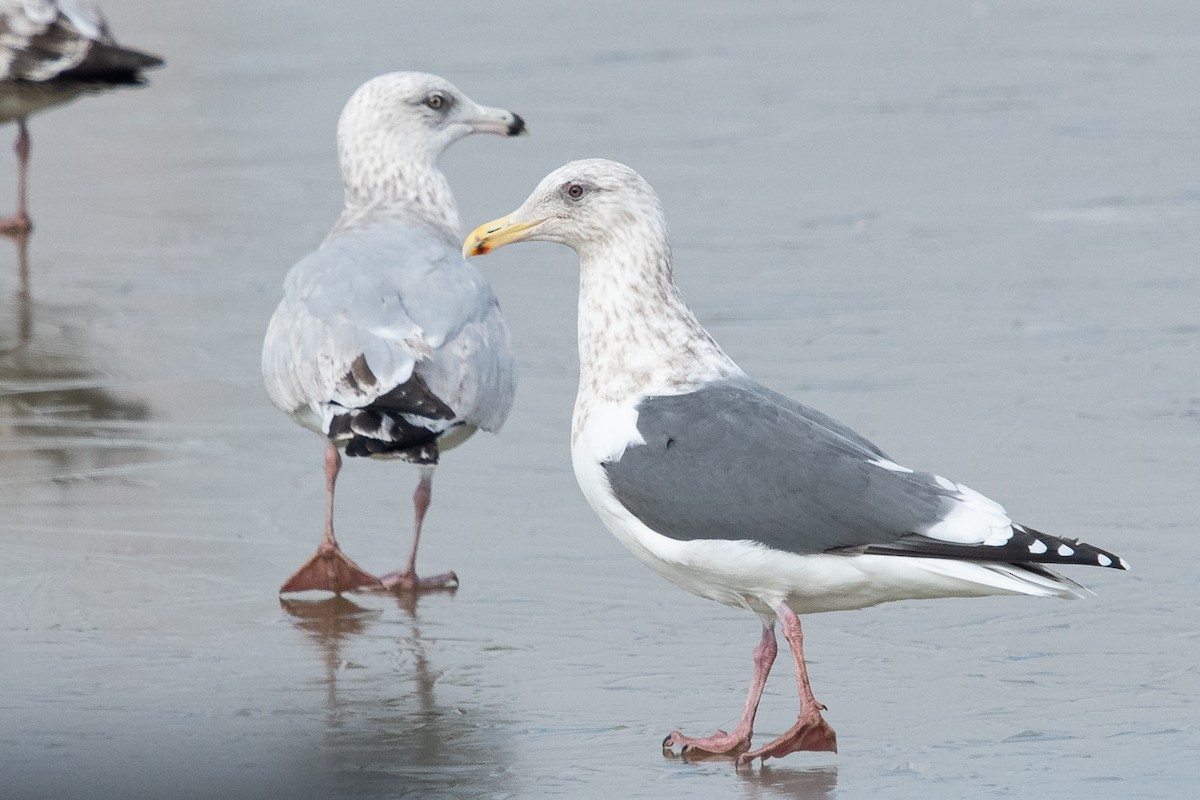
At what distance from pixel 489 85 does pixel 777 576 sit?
10.6 metres

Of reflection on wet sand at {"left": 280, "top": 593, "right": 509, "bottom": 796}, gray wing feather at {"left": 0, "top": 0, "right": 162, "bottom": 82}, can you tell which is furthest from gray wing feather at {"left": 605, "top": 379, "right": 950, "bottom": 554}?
gray wing feather at {"left": 0, "top": 0, "right": 162, "bottom": 82}

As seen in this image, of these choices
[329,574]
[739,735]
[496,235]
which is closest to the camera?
[739,735]

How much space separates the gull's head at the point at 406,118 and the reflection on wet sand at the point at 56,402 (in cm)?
139

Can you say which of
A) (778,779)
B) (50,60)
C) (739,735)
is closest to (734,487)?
(739,735)

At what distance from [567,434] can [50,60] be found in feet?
20.0

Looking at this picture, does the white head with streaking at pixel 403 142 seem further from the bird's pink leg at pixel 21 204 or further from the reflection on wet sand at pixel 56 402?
the bird's pink leg at pixel 21 204

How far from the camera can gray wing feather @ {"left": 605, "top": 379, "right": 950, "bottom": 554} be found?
5.16m

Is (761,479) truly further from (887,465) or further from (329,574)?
(329,574)

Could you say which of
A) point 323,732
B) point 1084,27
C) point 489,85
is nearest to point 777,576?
point 323,732

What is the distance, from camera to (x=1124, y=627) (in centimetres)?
598

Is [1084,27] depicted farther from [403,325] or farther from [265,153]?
[403,325]

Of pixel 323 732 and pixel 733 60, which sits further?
pixel 733 60

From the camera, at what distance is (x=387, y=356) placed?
6688 mm

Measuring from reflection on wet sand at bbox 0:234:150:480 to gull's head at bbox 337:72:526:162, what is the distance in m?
1.39
